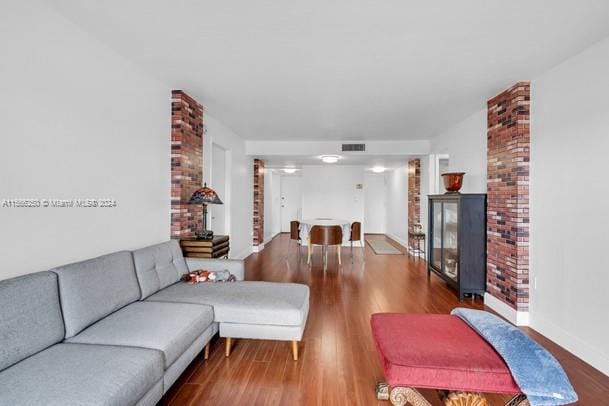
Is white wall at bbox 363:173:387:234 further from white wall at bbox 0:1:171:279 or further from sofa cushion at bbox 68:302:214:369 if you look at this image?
sofa cushion at bbox 68:302:214:369

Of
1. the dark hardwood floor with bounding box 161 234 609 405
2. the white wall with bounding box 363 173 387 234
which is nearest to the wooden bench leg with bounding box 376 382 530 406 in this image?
the dark hardwood floor with bounding box 161 234 609 405

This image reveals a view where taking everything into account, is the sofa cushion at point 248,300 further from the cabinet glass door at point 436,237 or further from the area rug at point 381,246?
the area rug at point 381,246

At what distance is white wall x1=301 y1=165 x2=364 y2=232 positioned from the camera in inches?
306

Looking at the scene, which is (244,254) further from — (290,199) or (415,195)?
(290,199)

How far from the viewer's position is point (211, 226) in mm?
4379

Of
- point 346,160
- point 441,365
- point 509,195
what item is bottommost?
point 441,365

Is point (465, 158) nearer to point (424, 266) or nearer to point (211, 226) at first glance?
point (424, 266)

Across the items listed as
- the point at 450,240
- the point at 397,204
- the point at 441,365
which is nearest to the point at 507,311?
the point at 450,240

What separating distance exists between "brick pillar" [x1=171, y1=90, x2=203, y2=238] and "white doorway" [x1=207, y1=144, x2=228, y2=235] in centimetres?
88

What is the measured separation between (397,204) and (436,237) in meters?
3.82

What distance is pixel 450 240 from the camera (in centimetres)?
399

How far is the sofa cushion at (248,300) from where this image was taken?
6.97 ft

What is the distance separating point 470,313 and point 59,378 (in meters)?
2.17

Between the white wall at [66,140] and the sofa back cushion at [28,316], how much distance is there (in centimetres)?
27
